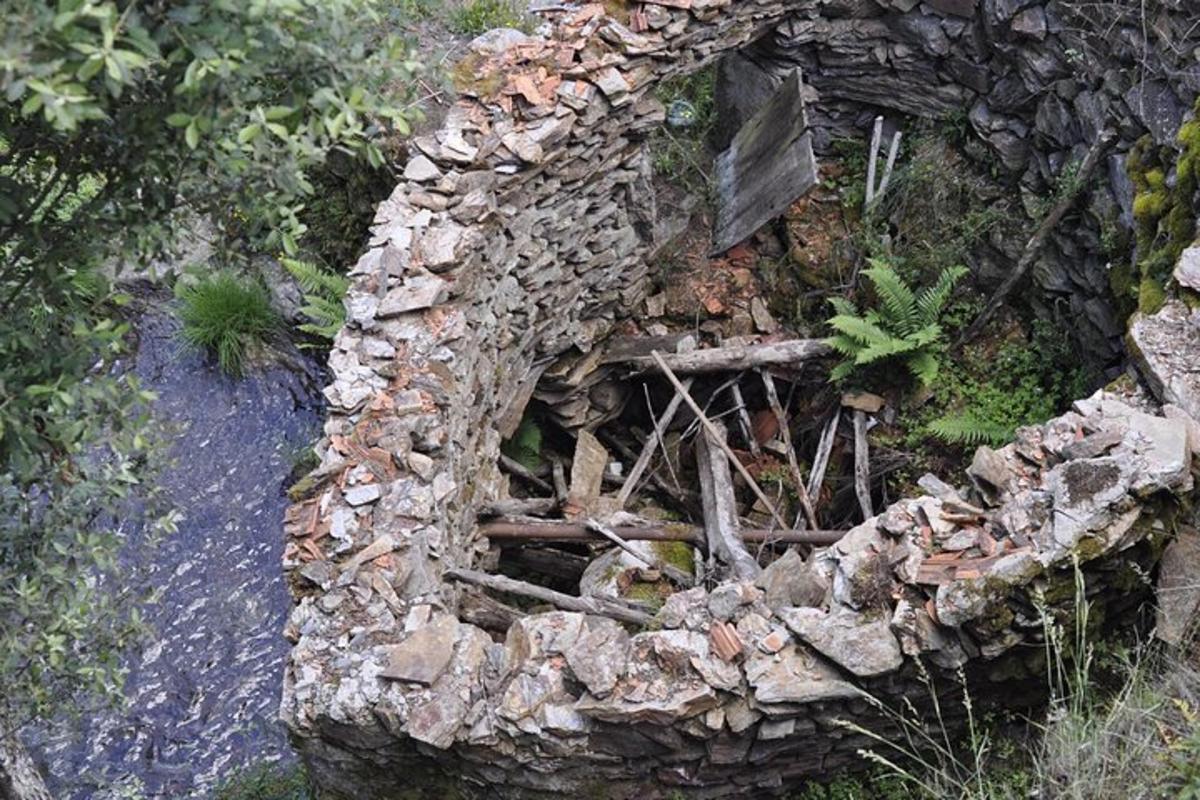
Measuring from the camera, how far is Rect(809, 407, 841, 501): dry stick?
286 inches

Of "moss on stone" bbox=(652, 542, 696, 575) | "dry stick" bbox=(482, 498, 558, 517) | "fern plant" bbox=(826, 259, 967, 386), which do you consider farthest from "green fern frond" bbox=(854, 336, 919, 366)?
"dry stick" bbox=(482, 498, 558, 517)

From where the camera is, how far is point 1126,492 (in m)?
4.36

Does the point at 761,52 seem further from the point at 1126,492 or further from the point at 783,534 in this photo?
the point at 1126,492

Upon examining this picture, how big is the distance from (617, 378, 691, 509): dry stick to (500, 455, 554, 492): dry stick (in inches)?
20.5

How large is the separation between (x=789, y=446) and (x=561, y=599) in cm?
235

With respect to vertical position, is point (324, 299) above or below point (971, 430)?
above

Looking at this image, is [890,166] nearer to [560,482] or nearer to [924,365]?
[924,365]

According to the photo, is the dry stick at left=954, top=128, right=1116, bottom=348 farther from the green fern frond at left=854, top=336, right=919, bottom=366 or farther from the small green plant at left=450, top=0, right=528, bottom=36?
the small green plant at left=450, top=0, right=528, bottom=36

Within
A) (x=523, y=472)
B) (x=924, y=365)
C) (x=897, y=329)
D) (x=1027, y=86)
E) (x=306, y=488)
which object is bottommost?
(x=523, y=472)

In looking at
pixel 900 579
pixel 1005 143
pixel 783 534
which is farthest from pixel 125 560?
pixel 1005 143

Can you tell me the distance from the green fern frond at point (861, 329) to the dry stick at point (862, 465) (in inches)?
22.1

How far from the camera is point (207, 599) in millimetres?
7008

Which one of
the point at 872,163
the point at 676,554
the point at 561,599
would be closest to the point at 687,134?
the point at 872,163

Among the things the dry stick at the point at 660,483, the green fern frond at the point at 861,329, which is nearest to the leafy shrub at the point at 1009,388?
the green fern frond at the point at 861,329
